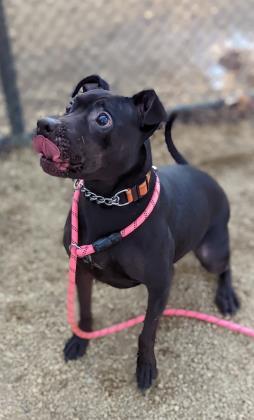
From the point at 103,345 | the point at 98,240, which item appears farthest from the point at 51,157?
the point at 103,345

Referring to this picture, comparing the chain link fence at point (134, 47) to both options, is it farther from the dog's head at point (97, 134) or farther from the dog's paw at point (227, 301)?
the dog's head at point (97, 134)

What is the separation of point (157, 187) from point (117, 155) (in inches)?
15.8

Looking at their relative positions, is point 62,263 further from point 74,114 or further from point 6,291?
point 74,114

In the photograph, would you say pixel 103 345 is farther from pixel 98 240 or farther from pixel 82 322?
pixel 98 240

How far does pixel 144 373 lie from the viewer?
3053mm

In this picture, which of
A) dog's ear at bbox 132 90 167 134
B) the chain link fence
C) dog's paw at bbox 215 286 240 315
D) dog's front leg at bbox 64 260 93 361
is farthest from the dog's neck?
the chain link fence

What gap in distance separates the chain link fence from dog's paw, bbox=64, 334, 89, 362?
2.58m

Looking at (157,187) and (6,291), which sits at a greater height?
(157,187)

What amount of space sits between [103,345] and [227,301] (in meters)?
0.79

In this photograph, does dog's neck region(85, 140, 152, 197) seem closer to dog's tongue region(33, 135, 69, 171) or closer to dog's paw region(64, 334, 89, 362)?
dog's tongue region(33, 135, 69, 171)

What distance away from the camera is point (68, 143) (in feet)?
7.18

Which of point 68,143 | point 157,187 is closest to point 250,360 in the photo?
point 157,187

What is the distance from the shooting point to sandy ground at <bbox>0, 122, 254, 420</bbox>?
3.03m

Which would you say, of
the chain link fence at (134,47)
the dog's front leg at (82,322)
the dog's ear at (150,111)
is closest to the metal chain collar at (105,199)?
the dog's ear at (150,111)
